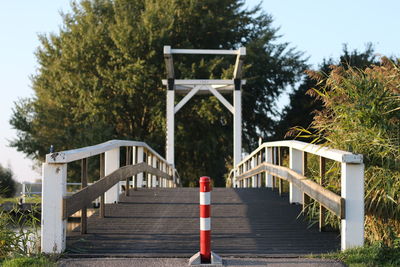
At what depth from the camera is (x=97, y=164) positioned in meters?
26.6

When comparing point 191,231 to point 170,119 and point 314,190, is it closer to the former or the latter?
point 314,190

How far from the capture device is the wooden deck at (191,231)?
241 inches

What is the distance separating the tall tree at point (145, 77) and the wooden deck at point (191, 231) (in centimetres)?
1598

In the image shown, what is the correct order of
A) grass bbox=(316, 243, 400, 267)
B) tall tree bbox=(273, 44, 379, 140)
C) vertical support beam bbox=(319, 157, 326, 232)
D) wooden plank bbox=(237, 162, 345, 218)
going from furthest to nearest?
tall tree bbox=(273, 44, 379, 140) → vertical support beam bbox=(319, 157, 326, 232) → wooden plank bbox=(237, 162, 345, 218) → grass bbox=(316, 243, 400, 267)

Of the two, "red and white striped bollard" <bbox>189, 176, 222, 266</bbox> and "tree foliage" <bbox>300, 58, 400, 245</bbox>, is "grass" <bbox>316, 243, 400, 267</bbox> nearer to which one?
"tree foliage" <bbox>300, 58, 400, 245</bbox>

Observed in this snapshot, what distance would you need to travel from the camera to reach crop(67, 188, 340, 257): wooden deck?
6.11 metres

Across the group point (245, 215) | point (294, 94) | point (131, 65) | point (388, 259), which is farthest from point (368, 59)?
point (388, 259)

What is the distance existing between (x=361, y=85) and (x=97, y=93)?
19749 mm

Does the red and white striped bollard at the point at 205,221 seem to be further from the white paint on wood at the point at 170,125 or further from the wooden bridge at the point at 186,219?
the white paint on wood at the point at 170,125

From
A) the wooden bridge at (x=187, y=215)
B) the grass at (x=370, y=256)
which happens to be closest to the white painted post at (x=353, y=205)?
the wooden bridge at (x=187, y=215)

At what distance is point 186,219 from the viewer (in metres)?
7.87

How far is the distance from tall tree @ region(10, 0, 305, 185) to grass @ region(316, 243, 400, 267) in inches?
745

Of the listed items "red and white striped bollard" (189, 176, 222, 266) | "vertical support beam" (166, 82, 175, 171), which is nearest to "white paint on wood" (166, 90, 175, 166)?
"vertical support beam" (166, 82, 175, 171)

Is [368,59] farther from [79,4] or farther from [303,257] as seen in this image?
[303,257]
